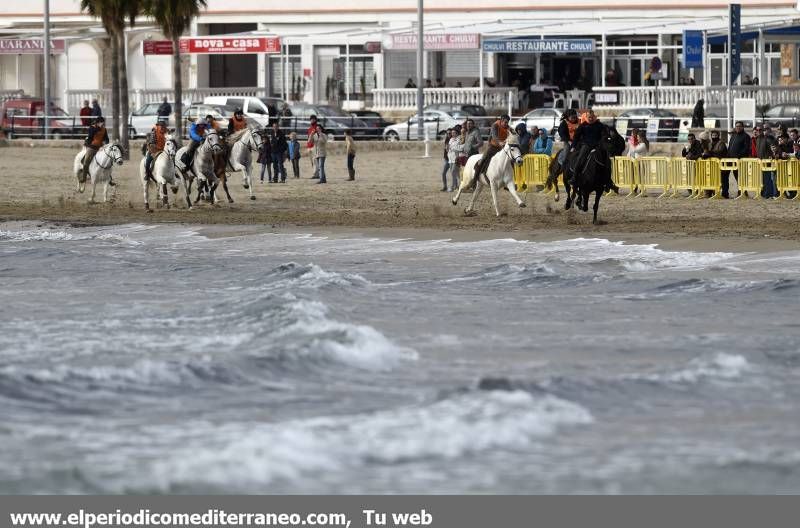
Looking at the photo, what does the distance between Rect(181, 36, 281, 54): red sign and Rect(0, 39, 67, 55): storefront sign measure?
16.0 feet

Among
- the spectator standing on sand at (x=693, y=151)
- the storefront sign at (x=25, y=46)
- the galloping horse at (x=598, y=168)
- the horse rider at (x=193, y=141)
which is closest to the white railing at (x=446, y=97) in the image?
the storefront sign at (x=25, y=46)

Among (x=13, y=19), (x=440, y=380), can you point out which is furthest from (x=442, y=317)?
(x=13, y=19)

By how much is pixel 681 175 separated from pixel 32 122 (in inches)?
1184

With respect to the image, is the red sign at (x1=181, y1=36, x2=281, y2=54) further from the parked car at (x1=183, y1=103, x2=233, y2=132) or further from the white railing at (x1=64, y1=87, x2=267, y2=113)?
the parked car at (x1=183, y1=103, x2=233, y2=132)

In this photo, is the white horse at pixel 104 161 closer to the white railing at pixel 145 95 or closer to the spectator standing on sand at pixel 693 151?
the spectator standing on sand at pixel 693 151

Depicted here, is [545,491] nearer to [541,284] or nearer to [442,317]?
[442,317]

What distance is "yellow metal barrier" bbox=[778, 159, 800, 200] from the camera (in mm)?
32250

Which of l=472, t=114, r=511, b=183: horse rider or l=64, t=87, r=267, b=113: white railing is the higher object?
l=64, t=87, r=267, b=113: white railing

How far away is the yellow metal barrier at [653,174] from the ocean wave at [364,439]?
2114 centimetres

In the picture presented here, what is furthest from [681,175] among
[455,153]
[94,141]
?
[94,141]

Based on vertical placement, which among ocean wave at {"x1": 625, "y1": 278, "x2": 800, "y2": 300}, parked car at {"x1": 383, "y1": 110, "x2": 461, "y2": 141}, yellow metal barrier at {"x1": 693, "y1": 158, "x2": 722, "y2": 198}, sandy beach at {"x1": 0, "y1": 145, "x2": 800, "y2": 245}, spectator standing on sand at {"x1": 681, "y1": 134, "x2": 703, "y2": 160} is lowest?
ocean wave at {"x1": 625, "y1": 278, "x2": 800, "y2": 300}

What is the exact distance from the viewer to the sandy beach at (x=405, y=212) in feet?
90.6

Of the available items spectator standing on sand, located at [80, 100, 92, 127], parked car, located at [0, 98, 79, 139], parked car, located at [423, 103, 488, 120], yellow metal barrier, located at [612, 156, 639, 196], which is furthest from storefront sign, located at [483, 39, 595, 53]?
yellow metal barrier, located at [612, 156, 639, 196]

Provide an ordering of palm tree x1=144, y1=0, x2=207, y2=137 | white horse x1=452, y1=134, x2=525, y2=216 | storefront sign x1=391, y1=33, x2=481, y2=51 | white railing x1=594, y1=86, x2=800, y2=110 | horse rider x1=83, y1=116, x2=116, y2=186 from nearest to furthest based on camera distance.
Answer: white horse x1=452, y1=134, x2=525, y2=216 < horse rider x1=83, y1=116, x2=116, y2=186 < palm tree x1=144, y1=0, x2=207, y2=137 < white railing x1=594, y1=86, x2=800, y2=110 < storefront sign x1=391, y1=33, x2=481, y2=51
